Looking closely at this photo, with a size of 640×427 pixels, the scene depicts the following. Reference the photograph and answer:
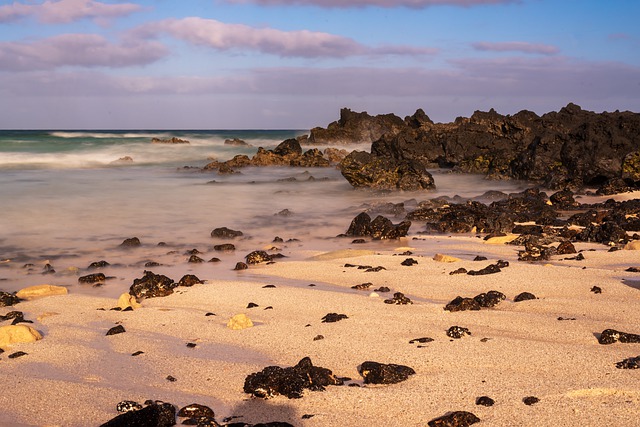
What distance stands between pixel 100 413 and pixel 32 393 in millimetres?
696

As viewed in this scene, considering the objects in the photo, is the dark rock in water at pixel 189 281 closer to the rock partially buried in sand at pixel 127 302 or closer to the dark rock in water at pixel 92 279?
the rock partially buried in sand at pixel 127 302

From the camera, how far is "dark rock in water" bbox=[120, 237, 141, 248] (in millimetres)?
11617

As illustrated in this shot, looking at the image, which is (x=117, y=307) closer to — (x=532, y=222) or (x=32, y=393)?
(x=32, y=393)

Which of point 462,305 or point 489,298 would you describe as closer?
point 462,305

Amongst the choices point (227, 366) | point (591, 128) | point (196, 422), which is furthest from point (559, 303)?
point (591, 128)

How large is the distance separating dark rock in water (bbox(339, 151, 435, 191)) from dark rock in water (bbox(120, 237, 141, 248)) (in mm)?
10383

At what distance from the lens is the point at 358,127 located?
157ft

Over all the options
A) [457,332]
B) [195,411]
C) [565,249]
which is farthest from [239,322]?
[565,249]

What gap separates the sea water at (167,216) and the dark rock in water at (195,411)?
4404 mm

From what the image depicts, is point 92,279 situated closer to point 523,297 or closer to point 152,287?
point 152,287

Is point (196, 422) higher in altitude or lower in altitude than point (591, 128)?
lower

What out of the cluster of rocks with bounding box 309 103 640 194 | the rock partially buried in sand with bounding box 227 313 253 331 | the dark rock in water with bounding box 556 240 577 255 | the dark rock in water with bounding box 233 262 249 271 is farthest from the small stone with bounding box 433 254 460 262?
the cluster of rocks with bounding box 309 103 640 194

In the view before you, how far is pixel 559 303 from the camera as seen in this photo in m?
6.28

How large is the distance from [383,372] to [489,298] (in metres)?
2.34
